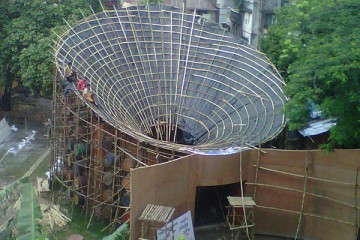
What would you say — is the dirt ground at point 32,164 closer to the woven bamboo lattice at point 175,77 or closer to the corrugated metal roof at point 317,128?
the woven bamboo lattice at point 175,77

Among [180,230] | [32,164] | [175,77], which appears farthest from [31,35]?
[180,230]

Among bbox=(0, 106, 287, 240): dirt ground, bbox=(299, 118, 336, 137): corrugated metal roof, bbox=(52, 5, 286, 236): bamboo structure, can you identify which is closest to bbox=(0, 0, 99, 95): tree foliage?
bbox=(0, 106, 287, 240): dirt ground

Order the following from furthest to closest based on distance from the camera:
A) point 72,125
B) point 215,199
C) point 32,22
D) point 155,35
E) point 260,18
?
point 260,18 < point 32,22 < point 155,35 < point 215,199 < point 72,125

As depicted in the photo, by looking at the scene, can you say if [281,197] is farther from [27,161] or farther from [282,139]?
[27,161]

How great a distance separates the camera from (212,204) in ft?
61.1

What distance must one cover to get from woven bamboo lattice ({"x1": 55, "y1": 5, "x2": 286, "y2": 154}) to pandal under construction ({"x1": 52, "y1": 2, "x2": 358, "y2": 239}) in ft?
0.14

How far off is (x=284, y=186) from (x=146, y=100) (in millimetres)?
6380

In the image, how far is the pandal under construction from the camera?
52.9 feet

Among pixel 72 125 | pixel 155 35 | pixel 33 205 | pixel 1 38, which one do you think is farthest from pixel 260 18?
pixel 33 205

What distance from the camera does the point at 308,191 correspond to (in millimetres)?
15750

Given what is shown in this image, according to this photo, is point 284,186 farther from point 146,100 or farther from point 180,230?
point 146,100

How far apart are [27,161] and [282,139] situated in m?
10.9

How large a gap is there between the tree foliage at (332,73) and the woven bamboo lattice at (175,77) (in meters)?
2.92

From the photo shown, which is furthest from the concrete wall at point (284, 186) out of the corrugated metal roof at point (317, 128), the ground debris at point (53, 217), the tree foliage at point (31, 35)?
the tree foliage at point (31, 35)
